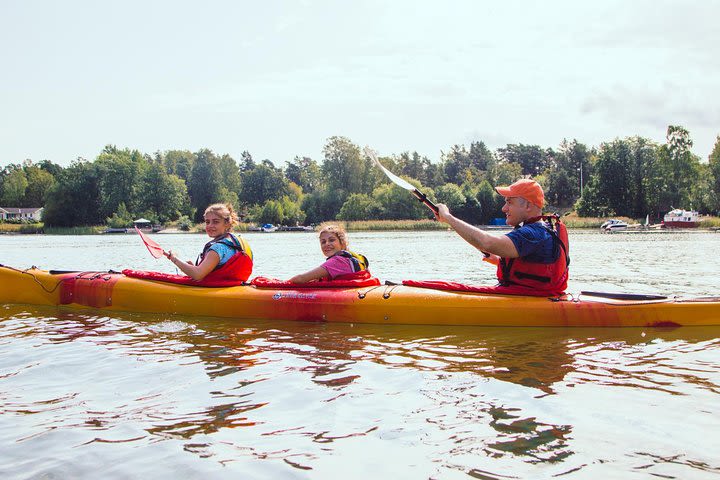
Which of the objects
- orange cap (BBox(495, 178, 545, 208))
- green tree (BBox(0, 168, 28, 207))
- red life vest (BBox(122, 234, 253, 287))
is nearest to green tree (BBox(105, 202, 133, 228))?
green tree (BBox(0, 168, 28, 207))

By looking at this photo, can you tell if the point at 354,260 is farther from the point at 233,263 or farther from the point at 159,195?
the point at 159,195

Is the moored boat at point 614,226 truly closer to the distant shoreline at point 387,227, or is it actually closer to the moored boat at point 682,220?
the distant shoreline at point 387,227

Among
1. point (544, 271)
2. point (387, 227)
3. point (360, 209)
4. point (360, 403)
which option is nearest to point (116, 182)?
point (360, 209)

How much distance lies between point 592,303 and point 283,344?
131 inches

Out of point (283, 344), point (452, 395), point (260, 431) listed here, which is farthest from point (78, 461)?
point (283, 344)

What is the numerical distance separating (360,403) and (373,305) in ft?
9.12

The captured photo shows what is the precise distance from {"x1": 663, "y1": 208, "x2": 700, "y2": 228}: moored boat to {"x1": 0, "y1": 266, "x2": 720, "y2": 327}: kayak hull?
2311 inches

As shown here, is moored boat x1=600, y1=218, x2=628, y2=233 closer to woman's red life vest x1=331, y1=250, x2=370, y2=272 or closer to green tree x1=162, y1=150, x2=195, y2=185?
woman's red life vest x1=331, y1=250, x2=370, y2=272

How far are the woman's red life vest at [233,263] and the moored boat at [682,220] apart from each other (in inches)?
2342

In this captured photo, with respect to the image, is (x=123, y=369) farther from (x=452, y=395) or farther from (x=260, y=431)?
(x=452, y=395)

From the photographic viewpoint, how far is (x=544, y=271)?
21.9 ft

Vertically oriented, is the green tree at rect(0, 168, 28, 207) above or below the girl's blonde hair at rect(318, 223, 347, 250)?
above

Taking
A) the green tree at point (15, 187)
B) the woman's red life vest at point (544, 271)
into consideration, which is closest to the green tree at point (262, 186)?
the green tree at point (15, 187)

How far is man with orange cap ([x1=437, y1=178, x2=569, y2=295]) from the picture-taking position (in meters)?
6.18
